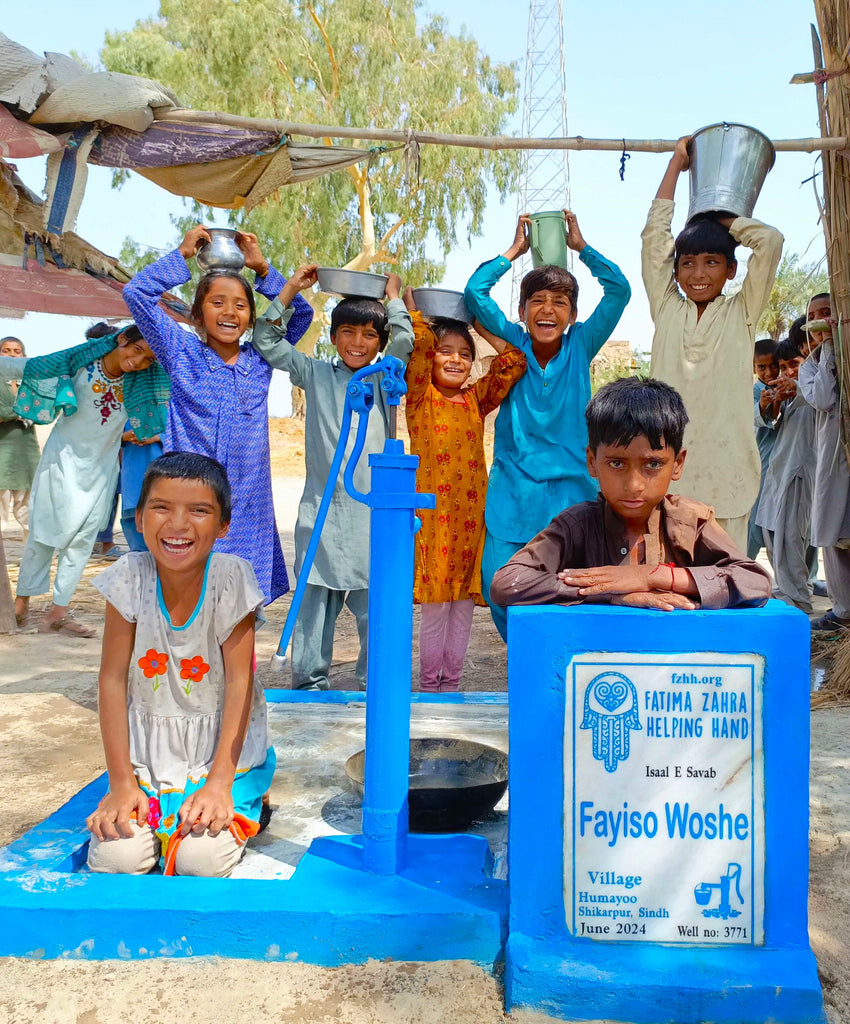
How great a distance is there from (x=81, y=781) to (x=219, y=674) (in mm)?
1011

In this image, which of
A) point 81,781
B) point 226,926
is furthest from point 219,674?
point 81,781

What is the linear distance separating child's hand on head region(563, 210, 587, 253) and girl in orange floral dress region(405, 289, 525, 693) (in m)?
0.43

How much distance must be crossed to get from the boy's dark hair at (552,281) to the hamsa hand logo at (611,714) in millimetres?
1896

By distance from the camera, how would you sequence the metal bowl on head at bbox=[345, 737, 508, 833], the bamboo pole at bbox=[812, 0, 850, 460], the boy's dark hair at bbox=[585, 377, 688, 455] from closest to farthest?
the boy's dark hair at bbox=[585, 377, 688, 455] < the metal bowl on head at bbox=[345, 737, 508, 833] < the bamboo pole at bbox=[812, 0, 850, 460]

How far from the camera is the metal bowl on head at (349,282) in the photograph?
3178 millimetres

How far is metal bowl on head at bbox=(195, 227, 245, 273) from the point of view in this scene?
3191 millimetres

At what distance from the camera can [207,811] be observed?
6.31 ft

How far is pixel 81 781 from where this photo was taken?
2789 mm

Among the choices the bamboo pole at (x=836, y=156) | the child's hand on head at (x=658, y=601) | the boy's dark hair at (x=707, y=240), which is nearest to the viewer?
the child's hand on head at (x=658, y=601)

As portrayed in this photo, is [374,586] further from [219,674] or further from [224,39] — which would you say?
[224,39]

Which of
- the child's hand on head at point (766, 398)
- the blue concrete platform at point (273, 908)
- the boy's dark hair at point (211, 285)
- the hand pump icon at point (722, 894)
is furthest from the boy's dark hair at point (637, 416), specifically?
the child's hand on head at point (766, 398)

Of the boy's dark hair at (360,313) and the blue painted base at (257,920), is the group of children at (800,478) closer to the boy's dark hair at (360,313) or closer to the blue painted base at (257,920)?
the boy's dark hair at (360,313)

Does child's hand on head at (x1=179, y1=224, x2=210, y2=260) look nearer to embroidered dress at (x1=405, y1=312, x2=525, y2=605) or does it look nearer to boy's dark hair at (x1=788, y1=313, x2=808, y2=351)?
embroidered dress at (x1=405, y1=312, x2=525, y2=605)

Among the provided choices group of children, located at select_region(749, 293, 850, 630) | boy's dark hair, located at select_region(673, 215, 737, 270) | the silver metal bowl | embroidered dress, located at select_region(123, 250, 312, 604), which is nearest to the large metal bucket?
boy's dark hair, located at select_region(673, 215, 737, 270)
